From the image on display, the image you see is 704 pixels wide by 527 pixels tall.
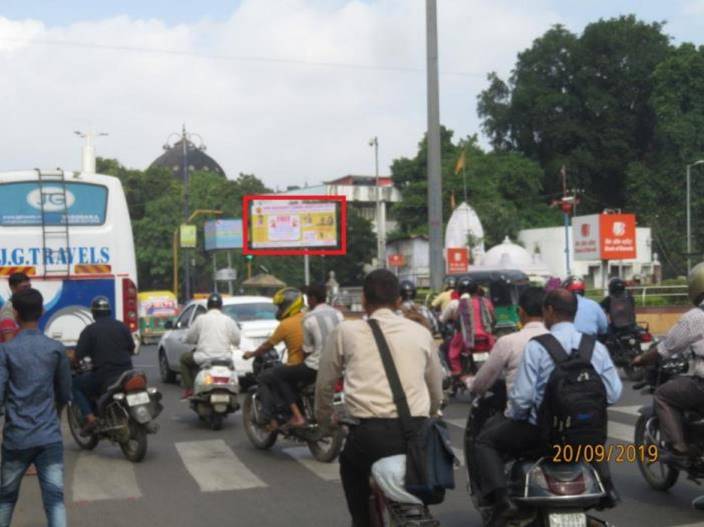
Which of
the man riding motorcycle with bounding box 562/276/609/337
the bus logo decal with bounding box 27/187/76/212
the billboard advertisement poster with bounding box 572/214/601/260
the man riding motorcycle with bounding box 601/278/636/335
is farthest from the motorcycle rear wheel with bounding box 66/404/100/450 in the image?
the billboard advertisement poster with bounding box 572/214/601/260

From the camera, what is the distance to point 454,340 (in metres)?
15.0

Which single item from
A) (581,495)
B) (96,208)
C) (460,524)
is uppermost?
(96,208)

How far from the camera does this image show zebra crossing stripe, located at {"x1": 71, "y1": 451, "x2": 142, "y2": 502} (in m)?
8.78

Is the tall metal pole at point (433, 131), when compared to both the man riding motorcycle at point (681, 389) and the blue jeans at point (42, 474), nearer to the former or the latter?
the man riding motorcycle at point (681, 389)

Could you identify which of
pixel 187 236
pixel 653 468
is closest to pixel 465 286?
pixel 653 468

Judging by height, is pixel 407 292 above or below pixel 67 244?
below

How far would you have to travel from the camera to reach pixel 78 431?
1133cm

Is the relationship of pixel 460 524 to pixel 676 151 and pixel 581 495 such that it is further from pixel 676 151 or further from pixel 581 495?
pixel 676 151

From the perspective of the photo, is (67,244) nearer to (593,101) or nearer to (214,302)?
(214,302)

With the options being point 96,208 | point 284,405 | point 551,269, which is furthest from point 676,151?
point 284,405

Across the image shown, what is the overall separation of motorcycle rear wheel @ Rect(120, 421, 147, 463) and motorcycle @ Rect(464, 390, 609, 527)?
16.8ft

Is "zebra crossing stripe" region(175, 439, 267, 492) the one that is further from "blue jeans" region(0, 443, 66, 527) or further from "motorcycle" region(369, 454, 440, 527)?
"motorcycle" region(369, 454, 440, 527)

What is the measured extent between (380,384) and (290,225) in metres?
38.9

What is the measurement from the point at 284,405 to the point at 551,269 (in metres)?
64.0
